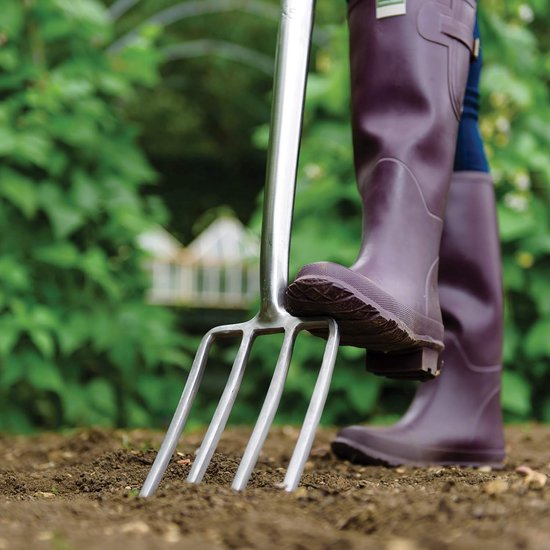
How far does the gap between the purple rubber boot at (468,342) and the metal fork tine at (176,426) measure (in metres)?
0.42

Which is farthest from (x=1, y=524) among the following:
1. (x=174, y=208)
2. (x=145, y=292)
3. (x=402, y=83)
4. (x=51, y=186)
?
(x=174, y=208)

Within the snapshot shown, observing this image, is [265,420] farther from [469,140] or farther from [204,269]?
[204,269]

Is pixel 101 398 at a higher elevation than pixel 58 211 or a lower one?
lower

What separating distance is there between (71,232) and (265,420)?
7.55 feet

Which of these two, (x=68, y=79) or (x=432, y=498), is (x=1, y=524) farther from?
(x=68, y=79)

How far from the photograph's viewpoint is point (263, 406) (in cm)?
113

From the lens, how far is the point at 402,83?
1.45 metres

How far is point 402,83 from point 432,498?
0.68 meters

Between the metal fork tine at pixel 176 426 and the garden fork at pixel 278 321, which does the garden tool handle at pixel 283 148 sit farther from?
the metal fork tine at pixel 176 426

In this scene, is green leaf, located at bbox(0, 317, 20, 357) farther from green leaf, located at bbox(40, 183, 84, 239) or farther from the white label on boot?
the white label on boot

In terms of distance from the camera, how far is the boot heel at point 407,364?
1.32 m

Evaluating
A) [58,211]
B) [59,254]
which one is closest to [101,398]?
[59,254]

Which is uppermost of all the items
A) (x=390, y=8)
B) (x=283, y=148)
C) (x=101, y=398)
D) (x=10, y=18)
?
(x=10, y=18)

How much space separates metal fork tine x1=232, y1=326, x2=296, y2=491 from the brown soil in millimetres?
23
